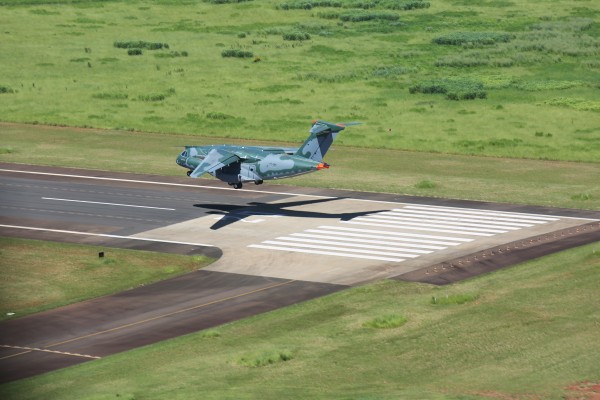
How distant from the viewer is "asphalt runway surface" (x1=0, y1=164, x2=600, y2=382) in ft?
199

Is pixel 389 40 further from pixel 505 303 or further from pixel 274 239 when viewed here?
pixel 505 303

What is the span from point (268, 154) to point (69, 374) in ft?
114

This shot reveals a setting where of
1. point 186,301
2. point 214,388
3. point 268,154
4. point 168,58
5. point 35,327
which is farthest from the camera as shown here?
point 168,58

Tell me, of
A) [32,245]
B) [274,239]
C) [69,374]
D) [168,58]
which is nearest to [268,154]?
[274,239]

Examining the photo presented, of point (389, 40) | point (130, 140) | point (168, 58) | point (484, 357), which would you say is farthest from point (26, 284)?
point (389, 40)

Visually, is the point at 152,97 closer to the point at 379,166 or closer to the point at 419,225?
the point at 379,166

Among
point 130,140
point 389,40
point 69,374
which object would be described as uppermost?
point 389,40

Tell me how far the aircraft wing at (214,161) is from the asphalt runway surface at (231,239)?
3823mm

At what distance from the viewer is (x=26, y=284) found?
6875cm

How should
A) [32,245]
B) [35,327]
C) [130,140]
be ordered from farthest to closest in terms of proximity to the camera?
[130,140] < [32,245] < [35,327]

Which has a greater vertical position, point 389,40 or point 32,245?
point 389,40

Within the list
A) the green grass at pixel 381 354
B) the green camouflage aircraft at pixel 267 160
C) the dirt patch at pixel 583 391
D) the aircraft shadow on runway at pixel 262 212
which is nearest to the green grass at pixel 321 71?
the aircraft shadow on runway at pixel 262 212

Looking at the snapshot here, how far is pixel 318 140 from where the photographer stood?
83750mm

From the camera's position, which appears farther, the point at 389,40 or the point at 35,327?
the point at 389,40
